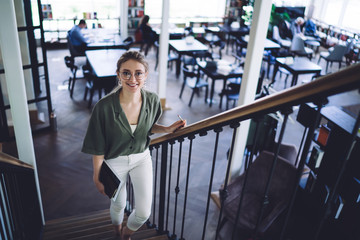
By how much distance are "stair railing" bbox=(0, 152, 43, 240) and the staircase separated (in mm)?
157

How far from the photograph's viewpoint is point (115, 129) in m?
2.33

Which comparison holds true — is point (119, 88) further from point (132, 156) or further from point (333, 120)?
point (333, 120)

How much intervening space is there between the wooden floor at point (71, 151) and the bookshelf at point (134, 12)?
4.06 meters

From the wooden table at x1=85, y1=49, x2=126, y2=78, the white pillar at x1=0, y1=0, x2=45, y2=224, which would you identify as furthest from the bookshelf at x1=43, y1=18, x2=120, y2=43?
the white pillar at x1=0, y1=0, x2=45, y2=224

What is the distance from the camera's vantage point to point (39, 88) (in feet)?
25.1

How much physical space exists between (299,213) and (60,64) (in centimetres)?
805

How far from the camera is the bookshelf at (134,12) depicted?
1195 centimetres

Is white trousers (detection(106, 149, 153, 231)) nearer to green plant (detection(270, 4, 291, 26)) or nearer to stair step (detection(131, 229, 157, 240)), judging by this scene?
stair step (detection(131, 229, 157, 240))

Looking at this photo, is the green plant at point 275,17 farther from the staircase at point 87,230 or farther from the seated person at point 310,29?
the staircase at point 87,230

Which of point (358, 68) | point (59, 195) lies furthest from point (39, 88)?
point (358, 68)

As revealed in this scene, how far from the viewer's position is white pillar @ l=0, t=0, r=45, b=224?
2.67 metres

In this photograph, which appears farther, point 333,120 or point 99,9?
point 99,9

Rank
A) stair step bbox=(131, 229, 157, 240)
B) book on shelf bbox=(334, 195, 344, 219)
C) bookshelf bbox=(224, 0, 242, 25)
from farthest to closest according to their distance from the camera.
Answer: bookshelf bbox=(224, 0, 242, 25)
book on shelf bbox=(334, 195, 344, 219)
stair step bbox=(131, 229, 157, 240)

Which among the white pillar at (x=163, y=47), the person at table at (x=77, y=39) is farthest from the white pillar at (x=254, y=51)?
the person at table at (x=77, y=39)
